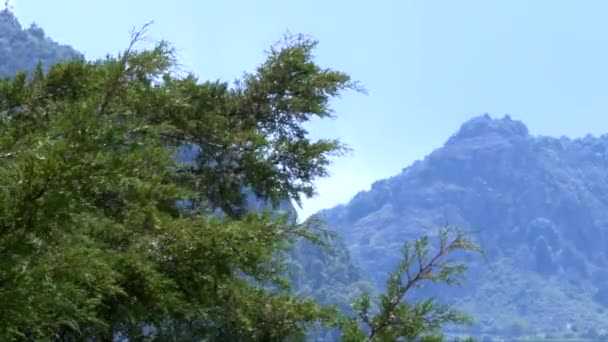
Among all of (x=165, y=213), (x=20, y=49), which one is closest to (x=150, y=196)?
(x=165, y=213)

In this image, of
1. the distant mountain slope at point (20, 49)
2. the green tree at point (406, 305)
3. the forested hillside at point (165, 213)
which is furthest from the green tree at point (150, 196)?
the distant mountain slope at point (20, 49)

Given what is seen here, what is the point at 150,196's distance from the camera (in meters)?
6.69

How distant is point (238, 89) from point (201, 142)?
→ 99 cm

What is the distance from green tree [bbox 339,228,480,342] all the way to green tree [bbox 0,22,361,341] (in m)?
1.26

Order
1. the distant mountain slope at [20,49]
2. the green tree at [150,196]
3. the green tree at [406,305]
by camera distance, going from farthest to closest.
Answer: the distant mountain slope at [20,49], the green tree at [406,305], the green tree at [150,196]

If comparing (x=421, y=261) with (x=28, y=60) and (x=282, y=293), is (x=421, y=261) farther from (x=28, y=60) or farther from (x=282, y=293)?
(x=28, y=60)

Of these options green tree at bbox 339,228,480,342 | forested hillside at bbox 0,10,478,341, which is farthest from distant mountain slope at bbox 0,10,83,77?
green tree at bbox 339,228,480,342

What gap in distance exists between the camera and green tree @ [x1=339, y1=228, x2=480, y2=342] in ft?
17.6

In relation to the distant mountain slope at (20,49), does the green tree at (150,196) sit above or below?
below

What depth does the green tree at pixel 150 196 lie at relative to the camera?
3.70 m

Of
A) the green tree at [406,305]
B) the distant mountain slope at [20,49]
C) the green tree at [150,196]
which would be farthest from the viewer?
A: the distant mountain slope at [20,49]

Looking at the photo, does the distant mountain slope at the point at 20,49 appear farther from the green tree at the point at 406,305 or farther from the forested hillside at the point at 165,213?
the green tree at the point at 406,305

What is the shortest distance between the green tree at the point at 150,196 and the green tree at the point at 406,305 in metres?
1.26

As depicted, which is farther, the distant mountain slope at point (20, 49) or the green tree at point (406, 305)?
the distant mountain slope at point (20, 49)
